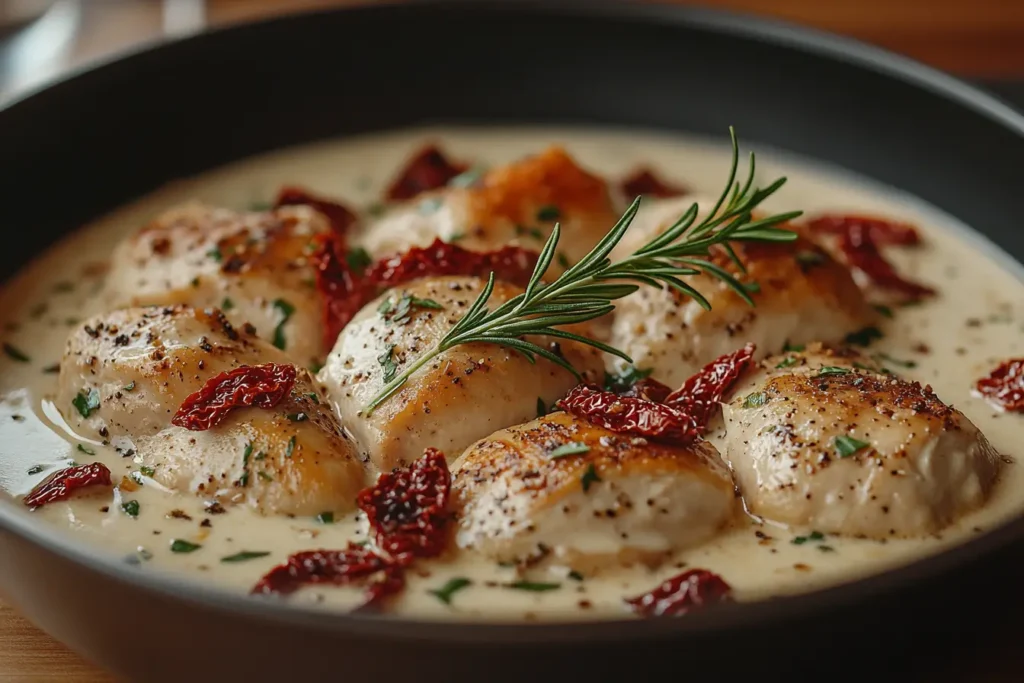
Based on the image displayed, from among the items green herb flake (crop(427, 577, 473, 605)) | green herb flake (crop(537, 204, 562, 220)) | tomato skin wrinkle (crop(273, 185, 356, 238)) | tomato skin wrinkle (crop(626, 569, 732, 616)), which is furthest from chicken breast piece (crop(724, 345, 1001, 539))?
→ tomato skin wrinkle (crop(273, 185, 356, 238))

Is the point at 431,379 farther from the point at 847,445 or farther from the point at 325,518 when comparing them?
the point at 847,445

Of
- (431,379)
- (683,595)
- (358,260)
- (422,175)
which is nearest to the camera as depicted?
(683,595)

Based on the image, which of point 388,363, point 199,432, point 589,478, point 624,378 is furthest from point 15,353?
point 589,478

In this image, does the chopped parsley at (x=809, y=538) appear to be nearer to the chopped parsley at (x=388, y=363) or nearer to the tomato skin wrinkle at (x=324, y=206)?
the chopped parsley at (x=388, y=363)

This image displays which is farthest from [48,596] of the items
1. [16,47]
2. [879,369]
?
[16,47]

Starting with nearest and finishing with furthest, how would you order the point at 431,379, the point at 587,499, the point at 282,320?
the point at 587,499
the point at 431,379
the point at 282,320

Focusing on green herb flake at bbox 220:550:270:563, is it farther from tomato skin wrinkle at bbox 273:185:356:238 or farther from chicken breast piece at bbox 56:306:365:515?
tomato skin wrinkle at bbox 273:185:356:238

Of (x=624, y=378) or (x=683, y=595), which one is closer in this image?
(x=683, y=595)
